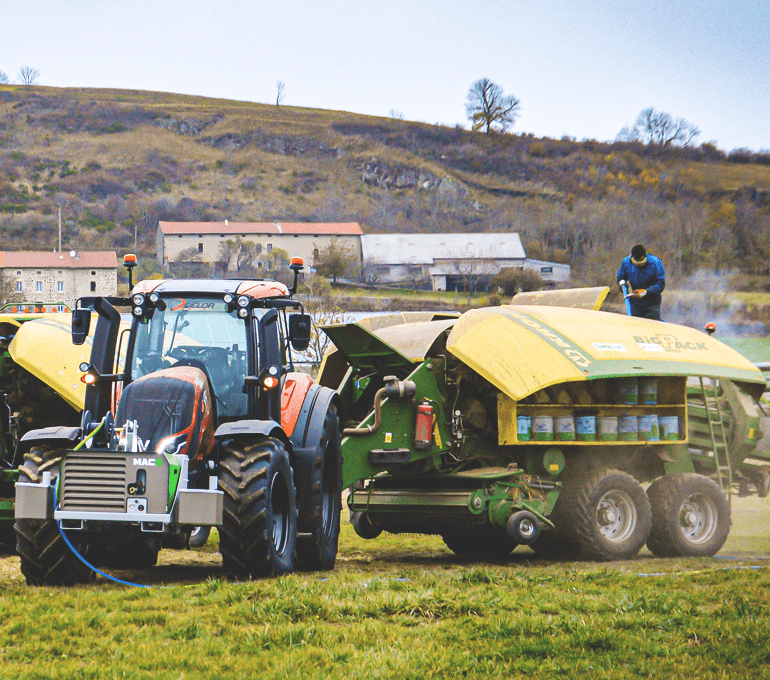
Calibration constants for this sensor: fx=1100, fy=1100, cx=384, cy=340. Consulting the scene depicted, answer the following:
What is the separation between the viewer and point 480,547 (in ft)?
43.1

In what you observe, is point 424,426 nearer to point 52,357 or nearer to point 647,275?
point 52,357

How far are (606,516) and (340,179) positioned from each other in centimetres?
14188

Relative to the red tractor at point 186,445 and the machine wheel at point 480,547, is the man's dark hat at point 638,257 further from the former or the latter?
the red tractor at point 186,445

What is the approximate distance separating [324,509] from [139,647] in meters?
4.52

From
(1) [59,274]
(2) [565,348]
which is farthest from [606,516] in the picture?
(1) [59,274]

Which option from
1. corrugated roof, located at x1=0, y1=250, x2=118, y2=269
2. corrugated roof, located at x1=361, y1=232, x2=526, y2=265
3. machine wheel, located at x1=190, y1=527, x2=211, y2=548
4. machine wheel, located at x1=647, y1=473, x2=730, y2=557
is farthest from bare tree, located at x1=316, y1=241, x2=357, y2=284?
machine wheel, located at x1=190, y1=527, x2=211, y2=548

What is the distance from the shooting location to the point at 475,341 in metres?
12.3

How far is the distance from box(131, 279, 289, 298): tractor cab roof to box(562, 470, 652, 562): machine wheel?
4.22 m

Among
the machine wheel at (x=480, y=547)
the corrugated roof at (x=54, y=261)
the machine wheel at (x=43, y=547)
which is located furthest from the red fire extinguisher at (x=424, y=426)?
the corrugated roof at (x=54, y=261)

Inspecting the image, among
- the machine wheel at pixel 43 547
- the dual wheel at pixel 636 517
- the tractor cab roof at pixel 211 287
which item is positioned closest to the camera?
the machine wheel at pixel 43 547

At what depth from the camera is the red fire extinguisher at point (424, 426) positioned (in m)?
12.2

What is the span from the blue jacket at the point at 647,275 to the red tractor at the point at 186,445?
5.68 meters

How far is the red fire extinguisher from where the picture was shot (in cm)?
1216

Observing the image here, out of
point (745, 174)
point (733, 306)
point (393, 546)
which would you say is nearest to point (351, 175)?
point (745, 174)
